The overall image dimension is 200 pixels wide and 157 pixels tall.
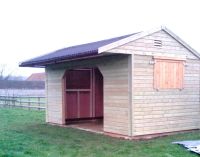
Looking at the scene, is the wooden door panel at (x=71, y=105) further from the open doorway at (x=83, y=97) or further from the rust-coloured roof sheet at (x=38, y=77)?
the rust-coloured roof sheet at (x=38, y=77)

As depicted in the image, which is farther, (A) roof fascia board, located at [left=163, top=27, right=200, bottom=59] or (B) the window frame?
(A) roof fascia board, located at [left=163, top=27, right=200, bottom=59]

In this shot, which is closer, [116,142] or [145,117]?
[116,142]

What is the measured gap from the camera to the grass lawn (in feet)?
26.6

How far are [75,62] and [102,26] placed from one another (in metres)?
16.9

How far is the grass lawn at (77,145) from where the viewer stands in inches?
319

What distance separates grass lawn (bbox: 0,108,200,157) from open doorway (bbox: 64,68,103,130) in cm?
235

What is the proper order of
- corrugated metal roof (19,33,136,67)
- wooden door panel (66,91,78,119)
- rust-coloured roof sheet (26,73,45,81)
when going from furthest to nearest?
rust-coloured roof sheet (26,73,45,81) → wooden door panel (66,91,78,119) → corrugated metal roof (19,33,136,67)

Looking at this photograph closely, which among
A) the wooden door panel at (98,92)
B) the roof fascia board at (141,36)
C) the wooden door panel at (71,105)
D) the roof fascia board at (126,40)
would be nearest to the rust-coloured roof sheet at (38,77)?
the wooden door panel at (98,92)

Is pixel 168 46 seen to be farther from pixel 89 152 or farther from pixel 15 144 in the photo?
pixel 15 144

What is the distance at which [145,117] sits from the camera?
10.4 meters

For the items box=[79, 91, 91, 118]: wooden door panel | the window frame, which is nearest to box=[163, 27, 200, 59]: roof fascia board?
the window frame

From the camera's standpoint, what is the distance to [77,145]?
9.20m

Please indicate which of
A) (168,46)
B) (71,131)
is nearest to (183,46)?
(168,46)

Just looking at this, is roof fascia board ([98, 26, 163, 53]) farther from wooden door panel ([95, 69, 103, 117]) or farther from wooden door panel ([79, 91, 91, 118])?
wooden door panel ([79, 91, 91, 118])
